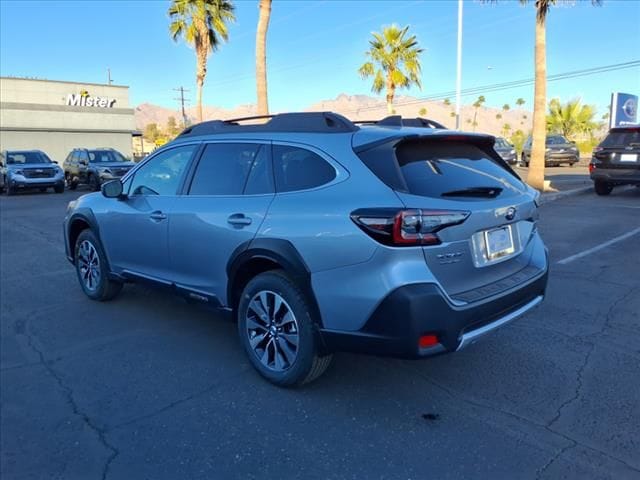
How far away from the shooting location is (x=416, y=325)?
112 inches

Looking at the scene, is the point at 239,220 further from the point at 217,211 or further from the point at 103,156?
the point at 103,156

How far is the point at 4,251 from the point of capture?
27.9ft

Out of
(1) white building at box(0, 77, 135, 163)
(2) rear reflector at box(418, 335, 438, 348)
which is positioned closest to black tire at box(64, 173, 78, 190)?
(1) white building at box(0, 77, 135, 163)

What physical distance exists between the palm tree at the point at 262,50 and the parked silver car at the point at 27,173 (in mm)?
10352

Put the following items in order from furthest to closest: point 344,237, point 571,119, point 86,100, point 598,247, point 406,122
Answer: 1. point 571,119
2. point 86,100
3. point 598,247
4. point 406,122
5. point 344,237

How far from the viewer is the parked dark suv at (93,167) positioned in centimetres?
1997

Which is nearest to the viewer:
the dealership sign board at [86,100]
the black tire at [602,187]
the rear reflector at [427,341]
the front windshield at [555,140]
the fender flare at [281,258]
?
the rear reflector at [427,341]

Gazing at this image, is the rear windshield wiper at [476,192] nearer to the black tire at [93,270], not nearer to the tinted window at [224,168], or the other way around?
the tinted window at [224,168]

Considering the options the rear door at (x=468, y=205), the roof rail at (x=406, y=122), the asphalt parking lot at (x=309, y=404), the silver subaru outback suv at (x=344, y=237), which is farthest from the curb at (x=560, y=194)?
the silver subaru outback suv at (x=344, y=237)

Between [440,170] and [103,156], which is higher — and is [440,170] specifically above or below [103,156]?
below

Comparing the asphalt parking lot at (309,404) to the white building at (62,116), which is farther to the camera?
the white building at (62,116)

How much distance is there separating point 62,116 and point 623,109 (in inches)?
1322

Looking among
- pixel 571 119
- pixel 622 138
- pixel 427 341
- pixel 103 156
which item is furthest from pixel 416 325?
pixel 571 119

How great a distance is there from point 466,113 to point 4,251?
546 ft
